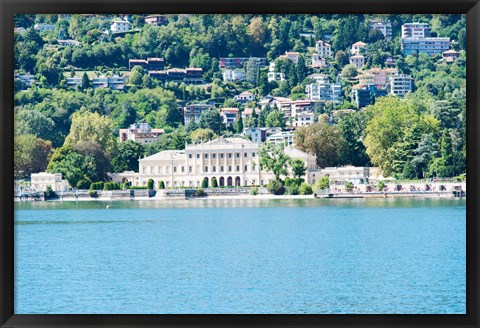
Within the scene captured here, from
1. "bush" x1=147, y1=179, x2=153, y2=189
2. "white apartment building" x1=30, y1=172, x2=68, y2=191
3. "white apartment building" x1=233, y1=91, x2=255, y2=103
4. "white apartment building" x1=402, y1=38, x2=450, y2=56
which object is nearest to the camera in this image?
"white apartment building" x1=30, y1=172, x2=68, y2=191

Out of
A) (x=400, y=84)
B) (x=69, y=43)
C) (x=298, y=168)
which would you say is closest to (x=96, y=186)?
(x=298, y=168)

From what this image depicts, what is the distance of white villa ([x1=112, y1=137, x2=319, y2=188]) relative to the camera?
28031 mm

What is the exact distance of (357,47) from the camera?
40188 millimetres

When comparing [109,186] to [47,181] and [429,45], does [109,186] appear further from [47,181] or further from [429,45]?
[429,45]

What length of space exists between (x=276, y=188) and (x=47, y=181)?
17.5ft

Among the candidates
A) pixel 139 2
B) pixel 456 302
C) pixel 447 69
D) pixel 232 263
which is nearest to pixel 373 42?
pixel 447 69

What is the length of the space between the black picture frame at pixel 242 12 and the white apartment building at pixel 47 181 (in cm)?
2433

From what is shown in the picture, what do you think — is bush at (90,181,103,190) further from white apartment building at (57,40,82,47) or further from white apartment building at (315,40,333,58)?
white apartment building at (315,40,333,58)

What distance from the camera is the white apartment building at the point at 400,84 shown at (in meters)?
36.8

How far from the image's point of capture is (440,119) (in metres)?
28.9

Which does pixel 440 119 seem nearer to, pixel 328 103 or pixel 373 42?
pixel 328 103

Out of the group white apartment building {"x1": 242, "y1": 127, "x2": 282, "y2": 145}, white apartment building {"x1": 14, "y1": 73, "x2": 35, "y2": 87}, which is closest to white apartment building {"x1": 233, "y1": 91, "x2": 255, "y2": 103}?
white apartment building {"x1": 242, "y1": 127, "x2": 282, "y2": 145}

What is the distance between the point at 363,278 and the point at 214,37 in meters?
33.3

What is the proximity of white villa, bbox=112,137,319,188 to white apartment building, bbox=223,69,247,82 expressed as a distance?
9.52m
